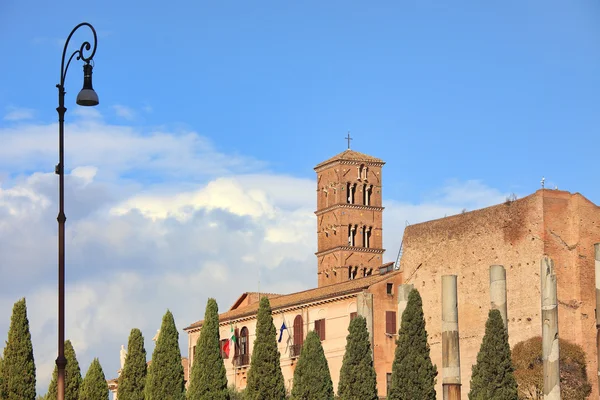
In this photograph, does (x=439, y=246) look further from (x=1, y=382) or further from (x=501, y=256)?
(x=1, y=382)

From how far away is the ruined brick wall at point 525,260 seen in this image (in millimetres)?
43438

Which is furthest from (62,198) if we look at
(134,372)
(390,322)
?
(390,322)

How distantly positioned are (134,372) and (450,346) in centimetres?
A: 1061

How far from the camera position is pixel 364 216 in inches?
2926

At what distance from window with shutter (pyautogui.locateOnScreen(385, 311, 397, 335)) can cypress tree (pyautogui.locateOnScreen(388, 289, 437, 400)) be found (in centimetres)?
1332

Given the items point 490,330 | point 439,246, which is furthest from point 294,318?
point 490,330

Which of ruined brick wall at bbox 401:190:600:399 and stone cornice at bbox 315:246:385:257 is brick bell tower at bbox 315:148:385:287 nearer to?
stone cornice at bbox 315:246:385:257

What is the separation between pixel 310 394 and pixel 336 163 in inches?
1430

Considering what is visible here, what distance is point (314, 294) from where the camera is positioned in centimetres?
5538

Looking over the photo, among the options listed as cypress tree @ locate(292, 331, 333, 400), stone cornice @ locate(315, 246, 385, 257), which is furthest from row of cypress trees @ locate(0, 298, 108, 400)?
stone cornice @ locate(315, 246, 385, 257)

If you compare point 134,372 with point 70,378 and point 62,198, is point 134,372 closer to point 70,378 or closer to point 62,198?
point 70,378

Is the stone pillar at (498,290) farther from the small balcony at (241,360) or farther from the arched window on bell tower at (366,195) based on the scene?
the arched window on bell tower at (366,195)

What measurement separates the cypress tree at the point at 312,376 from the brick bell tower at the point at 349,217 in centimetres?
3307

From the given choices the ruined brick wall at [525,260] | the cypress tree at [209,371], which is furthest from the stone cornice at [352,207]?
the cypress tree at [209,371]
